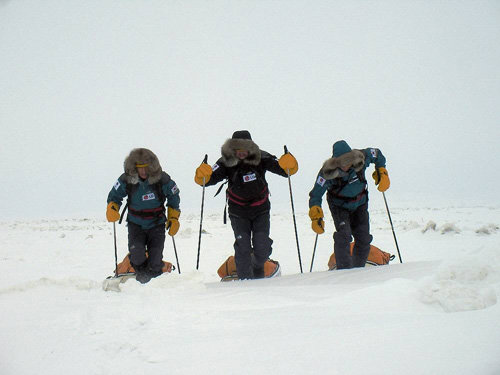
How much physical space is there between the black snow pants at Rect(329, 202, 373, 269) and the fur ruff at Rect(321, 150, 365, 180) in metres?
0.51

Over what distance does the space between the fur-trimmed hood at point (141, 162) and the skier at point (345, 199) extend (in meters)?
2.34

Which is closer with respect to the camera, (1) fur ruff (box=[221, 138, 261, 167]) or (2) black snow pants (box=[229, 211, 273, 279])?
(2) black snow pants (box=[229, 211, 273, 279])

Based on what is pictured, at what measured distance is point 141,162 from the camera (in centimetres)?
457

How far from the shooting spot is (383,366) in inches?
44.8

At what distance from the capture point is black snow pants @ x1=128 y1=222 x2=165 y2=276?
475 centimetres

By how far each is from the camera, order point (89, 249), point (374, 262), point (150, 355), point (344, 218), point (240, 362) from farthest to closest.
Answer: point (89, 249), point (374, 262), point (344, 218), point (150, 355), point (240, 362)

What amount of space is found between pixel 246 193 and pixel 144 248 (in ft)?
5.92

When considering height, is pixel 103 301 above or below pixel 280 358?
below

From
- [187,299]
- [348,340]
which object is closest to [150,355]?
[348,340]

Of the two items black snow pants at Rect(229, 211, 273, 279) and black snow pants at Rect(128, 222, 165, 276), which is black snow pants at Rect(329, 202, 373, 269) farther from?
black snow pants at Rect(128, 222, 165, 276)

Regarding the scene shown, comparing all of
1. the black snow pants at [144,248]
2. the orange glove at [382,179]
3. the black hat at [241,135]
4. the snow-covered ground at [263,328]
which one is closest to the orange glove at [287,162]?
the black hat at [241,135]

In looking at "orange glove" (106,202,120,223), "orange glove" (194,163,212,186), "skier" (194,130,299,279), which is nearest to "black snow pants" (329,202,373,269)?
"skier" (194,130,299,279)

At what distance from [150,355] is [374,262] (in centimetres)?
438

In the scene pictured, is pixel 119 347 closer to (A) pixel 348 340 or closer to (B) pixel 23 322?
(B) pixel 23 322
